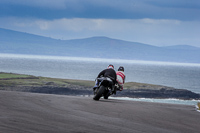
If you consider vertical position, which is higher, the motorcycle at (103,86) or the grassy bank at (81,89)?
the grassy bank at (81,89)

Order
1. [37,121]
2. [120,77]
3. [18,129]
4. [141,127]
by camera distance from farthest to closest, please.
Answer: [120,77], [141,127], [37,121], [18,129]

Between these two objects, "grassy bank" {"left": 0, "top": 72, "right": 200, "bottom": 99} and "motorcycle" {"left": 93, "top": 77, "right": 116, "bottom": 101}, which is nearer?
"motorcycle" {"left": 93, "top": 77, "right": 116, "bottom": 101}

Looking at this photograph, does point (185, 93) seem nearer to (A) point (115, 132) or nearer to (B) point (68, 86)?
(B) point (68, 86)

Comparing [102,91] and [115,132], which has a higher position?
[102,91]

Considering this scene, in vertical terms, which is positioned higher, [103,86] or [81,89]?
[81,89]

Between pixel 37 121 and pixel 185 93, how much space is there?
11355cm

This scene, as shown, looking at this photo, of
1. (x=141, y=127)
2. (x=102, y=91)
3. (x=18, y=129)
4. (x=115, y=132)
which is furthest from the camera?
(x=102, y=91)

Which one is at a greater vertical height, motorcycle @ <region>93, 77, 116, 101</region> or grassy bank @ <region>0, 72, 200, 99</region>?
grassy bank @ <region>0, 72, 200, 99</region>

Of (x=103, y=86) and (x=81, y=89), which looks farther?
(x=81, y=89)

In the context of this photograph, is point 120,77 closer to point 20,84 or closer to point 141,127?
point 141,127

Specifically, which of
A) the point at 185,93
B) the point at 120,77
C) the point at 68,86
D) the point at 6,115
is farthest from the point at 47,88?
the point at 6,115

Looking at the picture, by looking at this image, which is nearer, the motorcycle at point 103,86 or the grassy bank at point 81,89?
the motorcycle at point 103,86

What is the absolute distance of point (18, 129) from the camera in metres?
7.80

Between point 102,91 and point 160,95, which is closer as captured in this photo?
point 102,91
